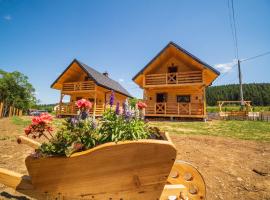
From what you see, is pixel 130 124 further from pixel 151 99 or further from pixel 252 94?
pixel 252 94

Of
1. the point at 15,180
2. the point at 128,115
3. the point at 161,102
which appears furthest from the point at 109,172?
the point at 161,102

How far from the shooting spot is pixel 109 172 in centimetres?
142

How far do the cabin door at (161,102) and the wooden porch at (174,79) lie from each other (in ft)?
6.10

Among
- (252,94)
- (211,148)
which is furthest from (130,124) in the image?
(252,94)

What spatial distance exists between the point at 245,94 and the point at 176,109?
318ft

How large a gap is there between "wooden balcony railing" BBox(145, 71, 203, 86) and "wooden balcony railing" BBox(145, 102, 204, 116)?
2.15 metres

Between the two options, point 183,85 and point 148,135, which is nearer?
point 148,135

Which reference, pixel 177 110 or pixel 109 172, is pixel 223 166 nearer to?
pixel 109 172

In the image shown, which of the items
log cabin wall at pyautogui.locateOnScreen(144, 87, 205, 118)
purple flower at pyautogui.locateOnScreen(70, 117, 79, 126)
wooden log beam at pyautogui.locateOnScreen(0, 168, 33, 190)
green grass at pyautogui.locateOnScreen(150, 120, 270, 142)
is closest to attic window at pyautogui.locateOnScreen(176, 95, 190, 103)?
log cabin wall at pyautogui.locateOnScreen(144, 87, 205, 118)

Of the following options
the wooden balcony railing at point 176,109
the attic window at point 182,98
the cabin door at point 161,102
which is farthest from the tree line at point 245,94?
the wooden balcony railing at point 176,109

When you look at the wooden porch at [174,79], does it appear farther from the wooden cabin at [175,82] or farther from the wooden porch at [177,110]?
the wooden porch at [177,110]

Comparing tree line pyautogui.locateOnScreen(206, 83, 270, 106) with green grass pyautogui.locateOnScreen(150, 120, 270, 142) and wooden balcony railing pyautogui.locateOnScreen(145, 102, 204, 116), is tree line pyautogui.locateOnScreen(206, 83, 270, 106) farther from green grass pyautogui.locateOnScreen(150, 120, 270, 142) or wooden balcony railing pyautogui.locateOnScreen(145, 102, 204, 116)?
green grass pyautogui.locateOnScreen(150, 120, 270, 142)

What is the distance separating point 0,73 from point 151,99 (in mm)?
34479

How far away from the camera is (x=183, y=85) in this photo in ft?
51.9
